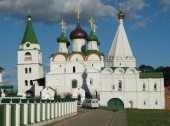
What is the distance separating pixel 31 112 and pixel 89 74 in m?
48.7

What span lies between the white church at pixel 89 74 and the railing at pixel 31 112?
29497 mm

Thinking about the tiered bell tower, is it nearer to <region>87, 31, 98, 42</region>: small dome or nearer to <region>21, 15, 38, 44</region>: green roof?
<region>21, 15, 38, 44</region>: green roof

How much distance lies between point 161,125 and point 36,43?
171 feet

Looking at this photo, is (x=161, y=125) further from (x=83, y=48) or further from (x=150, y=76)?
(x=83, y=48)

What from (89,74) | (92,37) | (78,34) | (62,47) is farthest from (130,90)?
(62,47)

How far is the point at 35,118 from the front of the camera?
20.3 m

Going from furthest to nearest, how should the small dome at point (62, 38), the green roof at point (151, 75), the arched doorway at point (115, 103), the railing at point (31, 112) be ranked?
the small dome at point (62, 38) < the green roof at point (151, 75) < the arched doorway at point (115, 103) < the railing at point (31, 112)

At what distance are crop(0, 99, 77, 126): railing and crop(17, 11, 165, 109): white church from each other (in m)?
29.5

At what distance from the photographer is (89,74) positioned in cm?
6794

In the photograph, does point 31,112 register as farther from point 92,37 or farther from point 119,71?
point 92,37

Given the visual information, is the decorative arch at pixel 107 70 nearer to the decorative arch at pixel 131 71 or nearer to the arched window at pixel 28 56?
the decorative arch at pixel 131 71

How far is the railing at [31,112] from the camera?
1560 cm

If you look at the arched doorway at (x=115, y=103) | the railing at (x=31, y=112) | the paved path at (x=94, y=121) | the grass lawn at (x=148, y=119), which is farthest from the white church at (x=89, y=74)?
the railing at (x=31, y=112)

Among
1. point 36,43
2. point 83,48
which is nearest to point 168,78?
point 83,48
